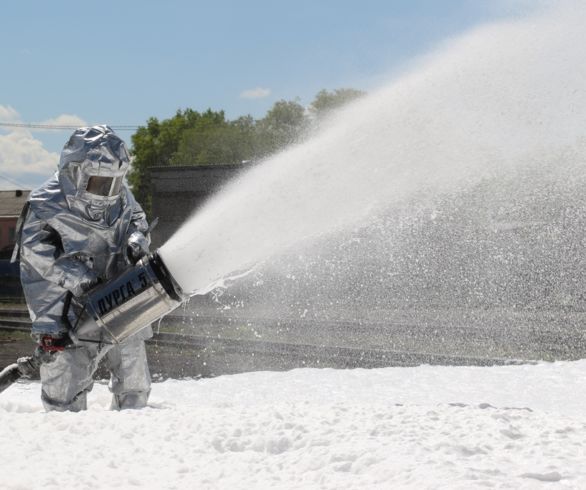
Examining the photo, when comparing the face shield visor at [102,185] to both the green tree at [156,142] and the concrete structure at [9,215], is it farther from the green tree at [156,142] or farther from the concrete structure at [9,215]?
the green tree at [156,142]

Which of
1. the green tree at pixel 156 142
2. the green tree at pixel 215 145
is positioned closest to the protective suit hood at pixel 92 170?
the green tree at pixel 215 145

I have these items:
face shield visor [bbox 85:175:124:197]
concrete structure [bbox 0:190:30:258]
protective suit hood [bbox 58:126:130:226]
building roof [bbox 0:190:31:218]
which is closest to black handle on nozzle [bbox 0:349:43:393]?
protective suit hood [bbox 58:126:130:226]

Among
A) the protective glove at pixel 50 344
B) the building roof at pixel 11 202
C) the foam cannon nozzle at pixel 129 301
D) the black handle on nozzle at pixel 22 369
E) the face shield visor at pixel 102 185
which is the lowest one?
the black handle on nozzle at pixel 22 369

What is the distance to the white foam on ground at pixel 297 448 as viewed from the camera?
2.86 m

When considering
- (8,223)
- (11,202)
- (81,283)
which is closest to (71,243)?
(81,283)

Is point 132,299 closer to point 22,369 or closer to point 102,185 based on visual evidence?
point 102,185

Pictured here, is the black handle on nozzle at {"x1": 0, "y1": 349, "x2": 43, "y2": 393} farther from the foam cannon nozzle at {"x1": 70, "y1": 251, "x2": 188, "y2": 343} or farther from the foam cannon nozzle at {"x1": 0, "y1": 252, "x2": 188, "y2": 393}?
the foam cannon nozzle at {"x1": 70, "y1": 251, "x2": 188, "y2": 343}

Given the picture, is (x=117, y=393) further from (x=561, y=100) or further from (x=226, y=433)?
(x=561, y=100)

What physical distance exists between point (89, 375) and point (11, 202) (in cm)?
6085

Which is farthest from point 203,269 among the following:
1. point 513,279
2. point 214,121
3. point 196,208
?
point 214,121

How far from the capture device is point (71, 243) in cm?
444

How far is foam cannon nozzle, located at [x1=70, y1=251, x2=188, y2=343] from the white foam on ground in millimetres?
517

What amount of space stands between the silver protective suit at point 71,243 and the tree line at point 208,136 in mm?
50742

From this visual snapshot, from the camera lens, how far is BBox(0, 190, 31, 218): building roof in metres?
58.4
